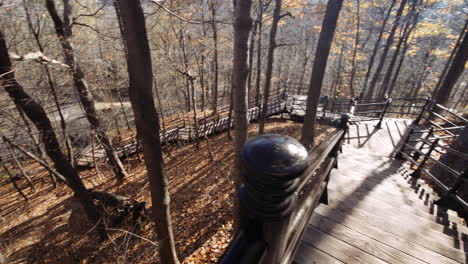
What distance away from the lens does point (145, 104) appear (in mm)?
2941

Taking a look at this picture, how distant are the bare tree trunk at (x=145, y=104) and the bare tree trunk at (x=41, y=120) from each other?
3201mm

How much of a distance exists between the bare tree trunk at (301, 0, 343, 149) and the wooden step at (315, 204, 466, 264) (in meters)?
4.11

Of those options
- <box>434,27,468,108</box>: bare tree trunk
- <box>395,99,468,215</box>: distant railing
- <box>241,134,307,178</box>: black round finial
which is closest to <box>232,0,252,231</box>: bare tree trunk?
<box>241,134,307,178</box>: black round finial

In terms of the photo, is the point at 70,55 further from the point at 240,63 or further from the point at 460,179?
the point at 460,179

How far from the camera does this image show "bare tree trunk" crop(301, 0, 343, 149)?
17.3ft

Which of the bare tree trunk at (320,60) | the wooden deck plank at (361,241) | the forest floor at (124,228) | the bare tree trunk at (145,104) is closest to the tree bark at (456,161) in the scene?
the bare tree trunk at (320,60)

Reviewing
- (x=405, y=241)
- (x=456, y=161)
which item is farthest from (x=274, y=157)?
(x=456, y=161)

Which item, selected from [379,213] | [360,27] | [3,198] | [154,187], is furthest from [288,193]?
[360,27]

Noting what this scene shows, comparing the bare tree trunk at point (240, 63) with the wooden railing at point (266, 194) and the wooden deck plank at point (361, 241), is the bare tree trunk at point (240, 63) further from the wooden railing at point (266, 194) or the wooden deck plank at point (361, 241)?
the wooden railing at point (266, 194)

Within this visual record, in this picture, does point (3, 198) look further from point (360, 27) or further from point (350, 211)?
point (360, 27)

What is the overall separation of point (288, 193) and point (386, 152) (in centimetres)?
792

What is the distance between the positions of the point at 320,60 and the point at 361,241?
16.7 feet

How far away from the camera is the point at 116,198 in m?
6.52

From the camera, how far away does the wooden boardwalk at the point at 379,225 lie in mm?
2002
